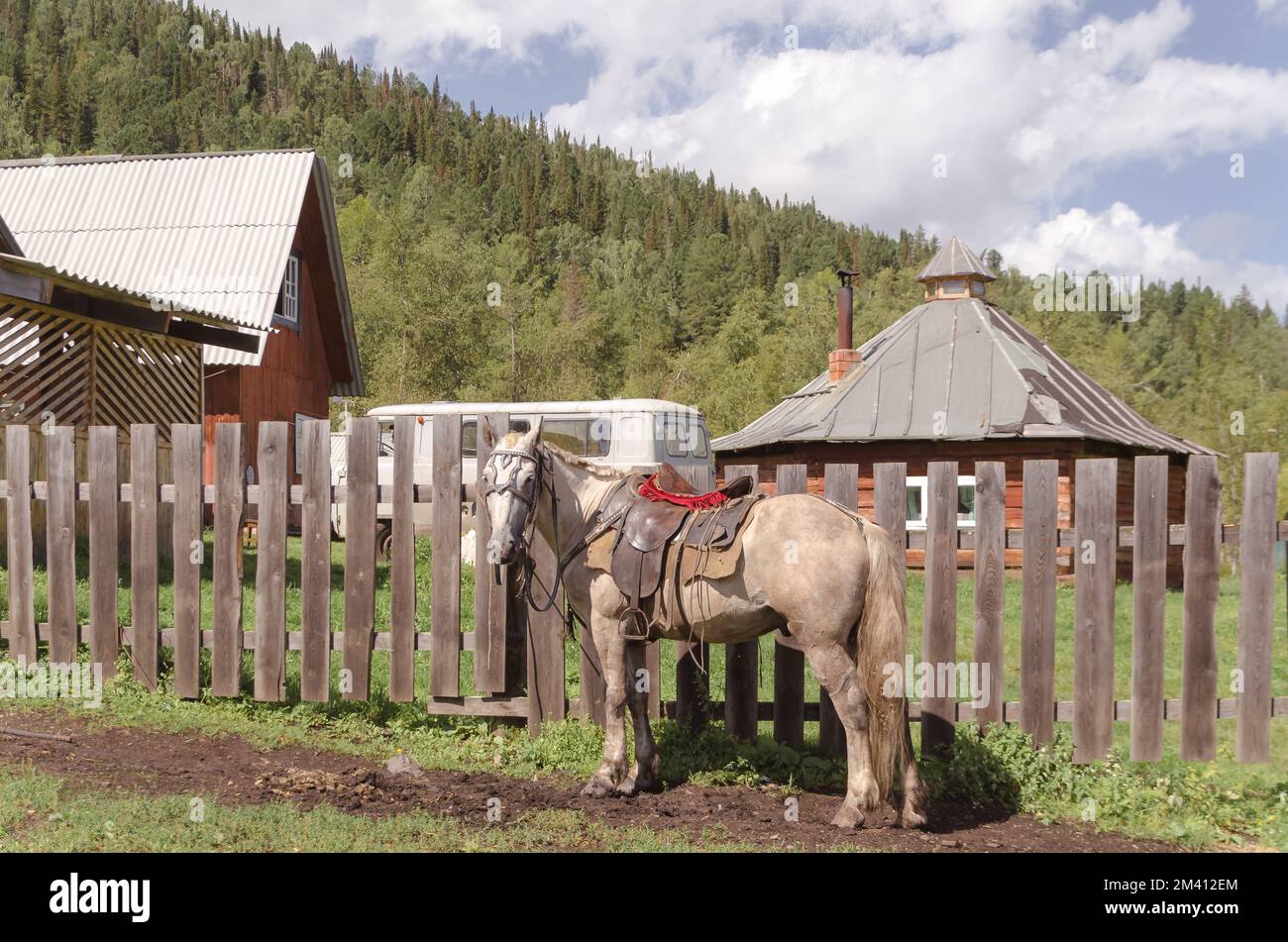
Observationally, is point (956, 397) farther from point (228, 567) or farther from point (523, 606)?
point (228, 567)

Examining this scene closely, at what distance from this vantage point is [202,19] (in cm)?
12700

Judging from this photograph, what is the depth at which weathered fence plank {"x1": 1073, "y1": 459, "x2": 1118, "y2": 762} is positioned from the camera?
5.97 meters

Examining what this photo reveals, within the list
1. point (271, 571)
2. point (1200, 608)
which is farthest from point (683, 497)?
point (1200, 608)

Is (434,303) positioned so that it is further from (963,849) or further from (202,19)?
(202,19)

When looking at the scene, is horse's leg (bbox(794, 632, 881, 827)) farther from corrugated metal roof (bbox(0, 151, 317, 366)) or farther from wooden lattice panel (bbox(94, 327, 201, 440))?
corrugated metal roof (bbox(0, 151, 317, 366))

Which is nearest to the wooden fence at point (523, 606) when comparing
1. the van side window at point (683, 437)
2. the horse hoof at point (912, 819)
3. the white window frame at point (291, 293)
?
the horse hoof at point (912, 819)

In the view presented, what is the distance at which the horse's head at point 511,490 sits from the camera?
529 centimetres

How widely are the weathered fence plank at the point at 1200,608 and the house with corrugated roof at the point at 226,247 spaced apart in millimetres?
18379

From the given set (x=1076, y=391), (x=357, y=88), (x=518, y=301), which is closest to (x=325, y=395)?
(x=518, y=301)

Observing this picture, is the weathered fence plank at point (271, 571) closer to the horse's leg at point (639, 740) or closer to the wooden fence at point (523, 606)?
the wooden fence at point (523, 606)

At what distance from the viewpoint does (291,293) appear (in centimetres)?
2328

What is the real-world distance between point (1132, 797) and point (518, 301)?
3303cm

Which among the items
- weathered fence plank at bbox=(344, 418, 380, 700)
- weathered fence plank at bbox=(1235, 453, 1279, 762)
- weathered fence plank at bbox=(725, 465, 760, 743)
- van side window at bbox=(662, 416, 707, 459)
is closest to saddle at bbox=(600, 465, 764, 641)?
weathered fence plank at bbox=(725, 465, 760, 743)

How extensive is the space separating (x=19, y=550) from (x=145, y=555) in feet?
3.88
